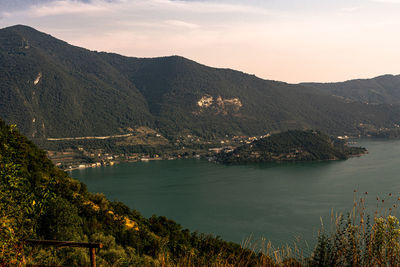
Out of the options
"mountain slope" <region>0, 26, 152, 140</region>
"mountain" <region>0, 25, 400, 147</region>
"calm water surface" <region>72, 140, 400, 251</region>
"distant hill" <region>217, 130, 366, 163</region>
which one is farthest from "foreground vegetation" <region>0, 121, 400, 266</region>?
"mountain slope" <region>0, 26, 152, 140</region>

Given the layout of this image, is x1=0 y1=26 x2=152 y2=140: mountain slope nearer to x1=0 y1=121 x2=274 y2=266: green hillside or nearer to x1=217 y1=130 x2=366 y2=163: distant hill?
x1=217 y1=130 x2=366 y2=163: distant hill

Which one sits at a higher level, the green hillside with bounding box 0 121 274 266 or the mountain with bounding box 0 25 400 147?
the mountain with bounding box 0 25 400 147

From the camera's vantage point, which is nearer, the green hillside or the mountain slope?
the green hillside

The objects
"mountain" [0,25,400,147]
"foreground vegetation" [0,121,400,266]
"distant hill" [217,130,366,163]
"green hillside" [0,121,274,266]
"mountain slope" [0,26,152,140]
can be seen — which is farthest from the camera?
"mountain" [0,25,400,147]

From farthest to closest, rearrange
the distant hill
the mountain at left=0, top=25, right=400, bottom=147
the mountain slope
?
the mountain at left=0, top=25, right=400, bottom=147, the mountain slope, the distant hill

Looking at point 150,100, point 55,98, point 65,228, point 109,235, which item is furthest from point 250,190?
point 150,100

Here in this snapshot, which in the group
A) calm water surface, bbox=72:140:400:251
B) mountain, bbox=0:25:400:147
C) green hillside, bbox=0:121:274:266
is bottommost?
calm water surface, bbox=72:140:400:251

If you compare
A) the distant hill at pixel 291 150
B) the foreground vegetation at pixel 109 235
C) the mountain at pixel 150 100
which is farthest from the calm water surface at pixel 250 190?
the mountain at pixel 150 100

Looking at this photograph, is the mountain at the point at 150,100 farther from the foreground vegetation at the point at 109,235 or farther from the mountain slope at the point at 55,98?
the foreground vegetation at the point at 109,235
